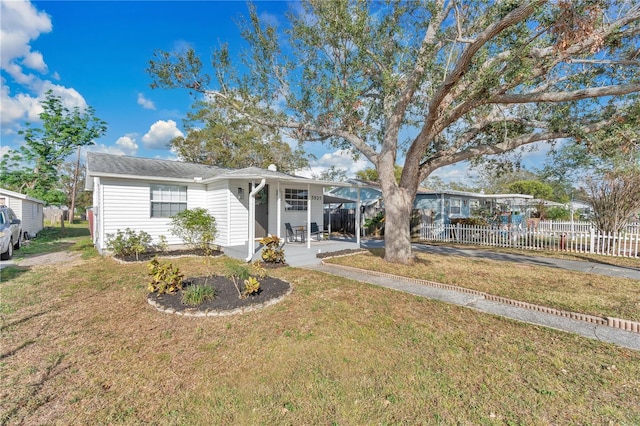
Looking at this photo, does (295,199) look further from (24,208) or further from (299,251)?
(24,208)

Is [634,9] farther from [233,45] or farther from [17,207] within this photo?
[17,207]

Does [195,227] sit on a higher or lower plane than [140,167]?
lower

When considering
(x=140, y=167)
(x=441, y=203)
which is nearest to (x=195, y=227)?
(x=140, y=167)

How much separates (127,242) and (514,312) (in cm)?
1117

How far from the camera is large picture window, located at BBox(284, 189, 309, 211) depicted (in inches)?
465

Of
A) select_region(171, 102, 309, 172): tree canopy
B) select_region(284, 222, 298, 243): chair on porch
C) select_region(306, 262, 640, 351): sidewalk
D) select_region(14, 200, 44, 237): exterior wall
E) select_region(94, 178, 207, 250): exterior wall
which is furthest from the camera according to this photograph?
select_region(171, 102, 309, 172): tree canopy

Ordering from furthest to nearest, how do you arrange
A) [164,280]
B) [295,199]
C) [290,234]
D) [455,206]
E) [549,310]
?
[455,206], [295,199], [290,234], [164,280], [549,310]

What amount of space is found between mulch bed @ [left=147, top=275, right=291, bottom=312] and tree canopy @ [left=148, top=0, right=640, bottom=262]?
4458mm

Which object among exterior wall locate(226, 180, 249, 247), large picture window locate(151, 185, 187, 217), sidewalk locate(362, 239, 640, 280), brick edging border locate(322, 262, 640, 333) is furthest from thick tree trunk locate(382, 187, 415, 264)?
large picture window locate(151, 185, 187, 217)

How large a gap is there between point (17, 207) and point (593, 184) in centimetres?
2780

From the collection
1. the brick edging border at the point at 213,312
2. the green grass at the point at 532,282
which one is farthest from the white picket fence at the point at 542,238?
the brick edging border at the point at 213,312

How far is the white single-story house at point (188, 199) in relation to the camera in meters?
9.96

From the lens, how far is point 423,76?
7.82 metres

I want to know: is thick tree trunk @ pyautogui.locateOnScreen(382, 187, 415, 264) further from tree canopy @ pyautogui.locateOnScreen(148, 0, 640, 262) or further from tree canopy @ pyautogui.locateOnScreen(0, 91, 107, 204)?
tree canopy @ pyautogui.locateOnScreen(0, 91, 107, 204)
